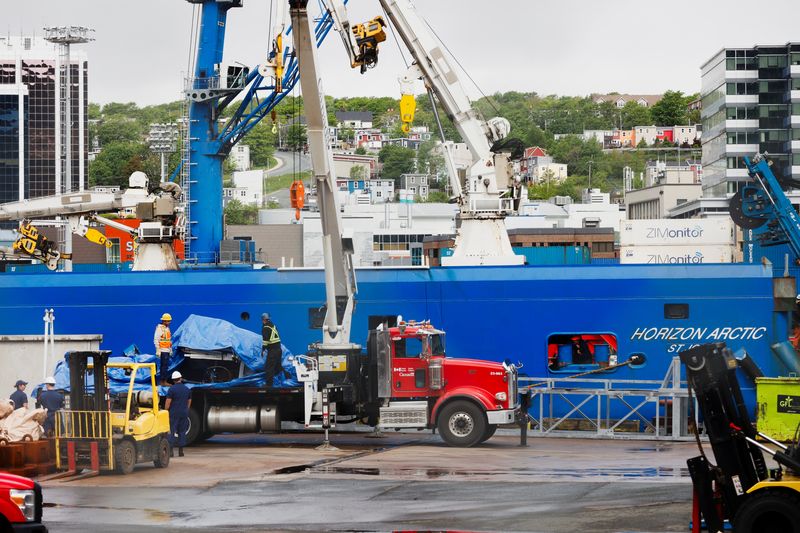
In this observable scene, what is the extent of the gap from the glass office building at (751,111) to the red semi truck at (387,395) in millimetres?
79158

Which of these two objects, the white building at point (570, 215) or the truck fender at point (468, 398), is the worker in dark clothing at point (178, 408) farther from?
the white building at point (570, 215)

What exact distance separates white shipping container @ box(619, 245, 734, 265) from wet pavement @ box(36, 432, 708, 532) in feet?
112

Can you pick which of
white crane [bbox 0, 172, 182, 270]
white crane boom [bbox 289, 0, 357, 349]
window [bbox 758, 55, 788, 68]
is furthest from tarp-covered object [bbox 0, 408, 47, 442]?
window [bbox 758, 55, 788, 68]

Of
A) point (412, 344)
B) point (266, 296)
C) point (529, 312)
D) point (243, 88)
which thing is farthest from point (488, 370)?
point (243, 88)

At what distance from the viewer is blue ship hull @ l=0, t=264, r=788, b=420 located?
109 feet

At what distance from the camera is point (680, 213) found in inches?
4043

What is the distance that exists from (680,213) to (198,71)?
65.6m

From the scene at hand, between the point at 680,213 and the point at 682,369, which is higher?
the point at 680,213

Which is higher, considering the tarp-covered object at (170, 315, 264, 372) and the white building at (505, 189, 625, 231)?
the white building at (505, 189, 625, 231)

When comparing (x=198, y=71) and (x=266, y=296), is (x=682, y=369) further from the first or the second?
(x=198, y=71)

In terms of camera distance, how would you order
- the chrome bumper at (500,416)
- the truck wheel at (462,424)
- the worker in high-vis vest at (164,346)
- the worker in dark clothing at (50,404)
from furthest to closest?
the worker in high-vis vest at (164,346) < the truck wheel at (462,424) < the chrome bumper at (500,416) < the worker in dark clothing at (50,404)

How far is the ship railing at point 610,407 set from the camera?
29547 mm

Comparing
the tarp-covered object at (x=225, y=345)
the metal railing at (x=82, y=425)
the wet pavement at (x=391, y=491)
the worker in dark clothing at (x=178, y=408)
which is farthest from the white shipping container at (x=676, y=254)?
the metal railing at (x=82, y=425)

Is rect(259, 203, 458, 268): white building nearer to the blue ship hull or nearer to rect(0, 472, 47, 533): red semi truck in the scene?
the blue ship hull
